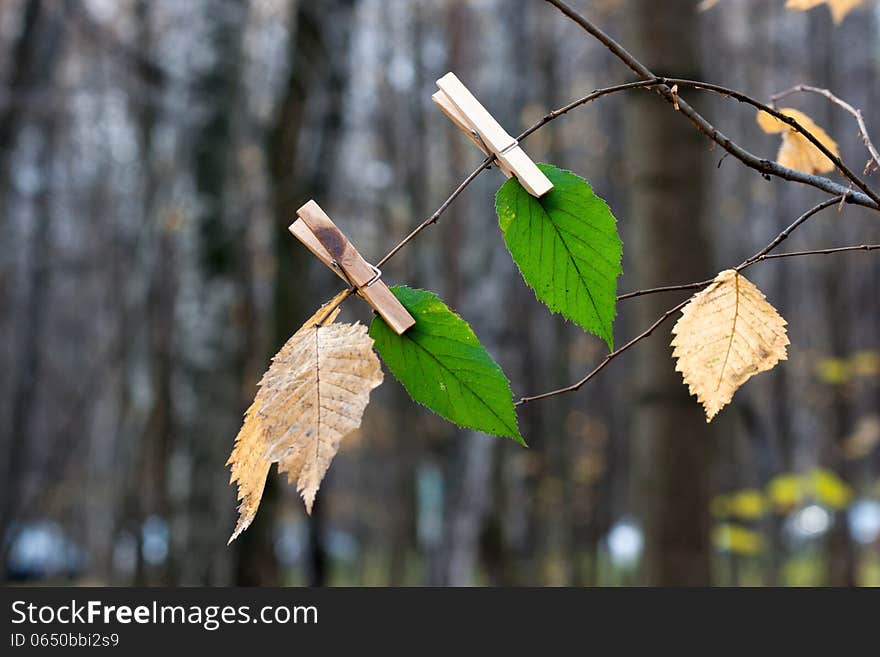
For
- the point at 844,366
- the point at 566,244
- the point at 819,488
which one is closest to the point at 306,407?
the point at 566,244

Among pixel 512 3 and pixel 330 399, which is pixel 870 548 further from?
pixel 330 399

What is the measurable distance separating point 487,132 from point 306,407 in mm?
250

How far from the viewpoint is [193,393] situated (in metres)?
4.47

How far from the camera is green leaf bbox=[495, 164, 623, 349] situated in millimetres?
680

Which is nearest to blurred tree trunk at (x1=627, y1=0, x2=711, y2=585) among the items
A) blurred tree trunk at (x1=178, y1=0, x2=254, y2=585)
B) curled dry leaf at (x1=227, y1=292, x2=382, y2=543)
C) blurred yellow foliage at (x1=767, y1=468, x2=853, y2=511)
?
curled dry leaf at (x1=227, y1=292, x2=382, y2=543)

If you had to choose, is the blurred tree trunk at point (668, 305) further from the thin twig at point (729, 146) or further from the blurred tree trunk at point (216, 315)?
the blurred tree trunk at point (216, 315)

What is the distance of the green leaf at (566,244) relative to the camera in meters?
0.68

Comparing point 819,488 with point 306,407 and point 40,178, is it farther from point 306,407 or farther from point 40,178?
point 40,178

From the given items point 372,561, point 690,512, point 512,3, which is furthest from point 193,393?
point 372,561

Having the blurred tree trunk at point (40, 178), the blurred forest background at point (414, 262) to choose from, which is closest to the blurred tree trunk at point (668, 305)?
the blurred forest background at point (414, 262)

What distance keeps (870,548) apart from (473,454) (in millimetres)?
14476

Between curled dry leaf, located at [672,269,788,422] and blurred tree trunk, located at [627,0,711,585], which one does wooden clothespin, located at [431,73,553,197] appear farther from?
blurred tree trunk, located at [627,0,711,585]

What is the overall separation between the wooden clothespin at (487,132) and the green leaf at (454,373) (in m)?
0.12

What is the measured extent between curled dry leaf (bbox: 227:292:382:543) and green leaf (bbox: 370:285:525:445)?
6 centimetres
